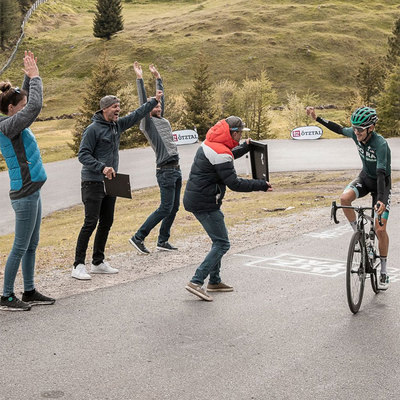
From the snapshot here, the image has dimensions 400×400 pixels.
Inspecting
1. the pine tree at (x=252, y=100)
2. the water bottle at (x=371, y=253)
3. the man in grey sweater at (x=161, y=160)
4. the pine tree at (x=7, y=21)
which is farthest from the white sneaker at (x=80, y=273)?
the pine tree at (x=7, y=21)

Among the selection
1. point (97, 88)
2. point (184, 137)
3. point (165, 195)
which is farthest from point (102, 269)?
point (97, 88)

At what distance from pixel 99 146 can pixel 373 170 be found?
3644mm

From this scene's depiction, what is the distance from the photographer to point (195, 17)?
148875 mm

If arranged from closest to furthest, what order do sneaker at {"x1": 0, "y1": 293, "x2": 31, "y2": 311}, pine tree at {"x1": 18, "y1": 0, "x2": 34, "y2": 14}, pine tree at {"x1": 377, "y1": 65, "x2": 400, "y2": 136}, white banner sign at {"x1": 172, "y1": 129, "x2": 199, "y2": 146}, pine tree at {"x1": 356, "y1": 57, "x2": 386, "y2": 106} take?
sneaker at {"x1": 0, "y1": 293, "x2": 31, "y2": 311}, white banner sign at {"x1": 172, "y1": 129, "x2": 199, "y2": 146}, pine tree at {"x1": 377, "y1": 65, "x2": 400, "y2": 136}, pine tree at {"x1": 356, "y1": 57, "x2": 386, "y2": 106}, pine tree at {"x1": 18, "y1": 0, "x2": 34, "y2": 14}

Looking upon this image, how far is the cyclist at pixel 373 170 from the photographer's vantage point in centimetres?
763

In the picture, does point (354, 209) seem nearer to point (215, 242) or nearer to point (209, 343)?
point (215, 242)

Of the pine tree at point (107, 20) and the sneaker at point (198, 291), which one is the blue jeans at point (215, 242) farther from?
the pine tree at point (107, 20)

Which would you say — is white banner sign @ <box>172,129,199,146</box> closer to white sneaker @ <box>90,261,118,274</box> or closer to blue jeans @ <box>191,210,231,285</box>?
white sneaker @ <box>90,261,118,274</box>

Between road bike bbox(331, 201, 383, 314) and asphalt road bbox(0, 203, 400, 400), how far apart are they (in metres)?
0.22

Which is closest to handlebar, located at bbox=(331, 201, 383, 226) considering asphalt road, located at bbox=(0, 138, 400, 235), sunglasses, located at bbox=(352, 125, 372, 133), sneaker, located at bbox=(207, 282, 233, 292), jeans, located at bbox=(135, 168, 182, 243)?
sunglasses, located at bbox=(352, 125, 372, 133)

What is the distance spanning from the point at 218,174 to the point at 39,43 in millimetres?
137487

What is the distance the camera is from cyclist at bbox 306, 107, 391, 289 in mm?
7632

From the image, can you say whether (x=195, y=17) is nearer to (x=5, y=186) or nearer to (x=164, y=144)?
(x=5, y=186)

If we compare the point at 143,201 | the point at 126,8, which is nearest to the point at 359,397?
the point at 143,201
